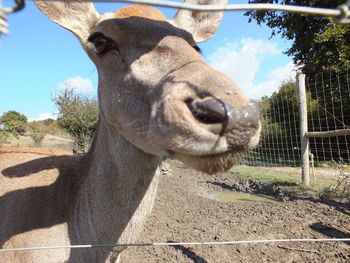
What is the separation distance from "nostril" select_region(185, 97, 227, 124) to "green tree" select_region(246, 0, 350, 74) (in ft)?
47.9

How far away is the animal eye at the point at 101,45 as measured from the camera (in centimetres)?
232

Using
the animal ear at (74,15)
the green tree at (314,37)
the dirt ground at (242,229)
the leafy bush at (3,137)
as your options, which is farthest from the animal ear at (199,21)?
the leafy bush at (3,137)

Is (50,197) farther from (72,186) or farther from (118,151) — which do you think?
(118,151)

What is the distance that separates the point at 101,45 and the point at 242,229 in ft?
15.1

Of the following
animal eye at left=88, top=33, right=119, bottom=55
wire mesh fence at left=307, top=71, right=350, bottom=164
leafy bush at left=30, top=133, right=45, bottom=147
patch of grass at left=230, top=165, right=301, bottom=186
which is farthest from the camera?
leafy bush at left=30, top=133, right=45, bottom=147

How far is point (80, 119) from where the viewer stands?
17.2m

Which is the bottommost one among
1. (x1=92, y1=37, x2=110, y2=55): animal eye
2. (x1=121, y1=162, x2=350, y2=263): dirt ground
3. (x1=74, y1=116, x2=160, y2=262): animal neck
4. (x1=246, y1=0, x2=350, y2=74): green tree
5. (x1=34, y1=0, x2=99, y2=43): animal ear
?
(x1=121, y1=162, x2=350, y2=263): dirt ground

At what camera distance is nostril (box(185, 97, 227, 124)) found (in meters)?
1.39

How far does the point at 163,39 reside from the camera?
2.05 meters

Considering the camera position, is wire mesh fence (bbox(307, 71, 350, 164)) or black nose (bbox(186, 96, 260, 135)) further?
wire mesh fence (bbox(307, 71, 350, 164))

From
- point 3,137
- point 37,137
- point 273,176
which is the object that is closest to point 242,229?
point 273,176

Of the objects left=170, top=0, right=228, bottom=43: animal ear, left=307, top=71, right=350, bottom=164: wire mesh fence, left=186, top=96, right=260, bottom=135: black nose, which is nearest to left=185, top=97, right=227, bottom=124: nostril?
left=186, top=96, right=260, bottom=135: black nose

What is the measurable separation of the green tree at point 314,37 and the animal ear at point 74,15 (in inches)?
548

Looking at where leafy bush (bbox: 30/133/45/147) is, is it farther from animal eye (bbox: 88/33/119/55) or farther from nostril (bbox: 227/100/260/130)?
nostril (bbox: 227/100/260/130)
